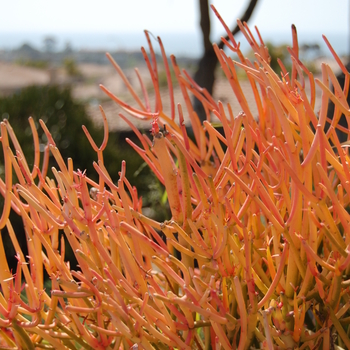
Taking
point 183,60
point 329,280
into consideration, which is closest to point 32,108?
point 329,280

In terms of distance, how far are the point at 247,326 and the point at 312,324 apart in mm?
174

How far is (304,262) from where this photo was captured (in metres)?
0.44

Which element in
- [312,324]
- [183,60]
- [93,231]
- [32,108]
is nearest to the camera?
[93,231]

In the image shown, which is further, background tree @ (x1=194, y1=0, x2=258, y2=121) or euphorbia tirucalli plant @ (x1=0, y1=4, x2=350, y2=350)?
background tree @ (x1=194, y1=0, x2=258, y2=121)

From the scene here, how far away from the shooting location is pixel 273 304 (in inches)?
16.5

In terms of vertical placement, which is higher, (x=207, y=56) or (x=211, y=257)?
(x=207, y=56)

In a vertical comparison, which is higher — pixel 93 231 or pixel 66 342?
pixel 93 231

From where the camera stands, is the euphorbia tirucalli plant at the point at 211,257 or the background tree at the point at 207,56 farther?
the background tree at the point at 207,56

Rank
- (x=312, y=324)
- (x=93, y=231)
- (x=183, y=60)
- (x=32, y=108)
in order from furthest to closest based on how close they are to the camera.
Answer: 1. (x=183, y=60)
2. (x=32, y=108)
3. (x=312, y=324)
4. (x=93, y=231)

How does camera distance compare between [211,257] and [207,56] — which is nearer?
[211,257]

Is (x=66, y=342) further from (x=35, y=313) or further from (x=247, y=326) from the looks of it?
(x=247, y=326)

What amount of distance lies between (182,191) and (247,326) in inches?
5.6

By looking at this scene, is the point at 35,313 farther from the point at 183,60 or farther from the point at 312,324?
the point at 183,60

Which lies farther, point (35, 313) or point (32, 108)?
point (32, 108)
